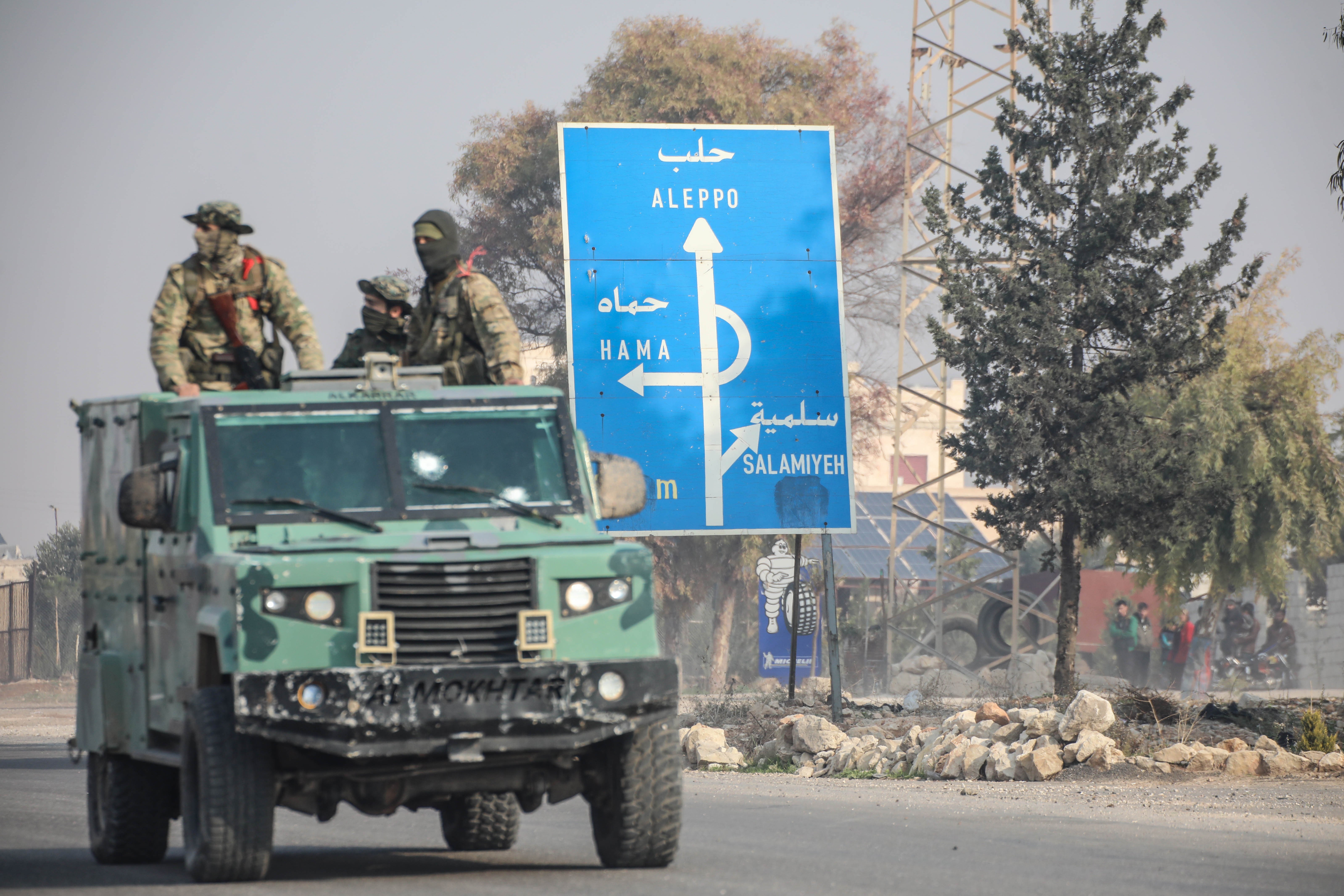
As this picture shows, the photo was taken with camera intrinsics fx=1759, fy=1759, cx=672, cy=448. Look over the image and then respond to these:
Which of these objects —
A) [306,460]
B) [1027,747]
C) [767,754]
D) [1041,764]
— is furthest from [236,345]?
[767,754]

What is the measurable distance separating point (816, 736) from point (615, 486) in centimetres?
1013

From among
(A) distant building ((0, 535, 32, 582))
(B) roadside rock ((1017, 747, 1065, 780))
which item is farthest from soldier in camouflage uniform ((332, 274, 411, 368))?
(A) distant building ((0, 535, 32, 582))

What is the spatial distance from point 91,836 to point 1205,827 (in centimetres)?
654

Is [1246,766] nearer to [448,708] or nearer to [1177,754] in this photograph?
[1177,754]

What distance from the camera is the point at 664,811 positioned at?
758 centimetres

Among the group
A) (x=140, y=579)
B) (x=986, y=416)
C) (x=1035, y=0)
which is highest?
(x=1035, y=0)

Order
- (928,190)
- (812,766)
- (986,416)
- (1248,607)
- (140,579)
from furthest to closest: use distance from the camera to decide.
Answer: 1. (1248,607)
2. (986,416)
3. (928,190)
4. (812,766)
5. (140,579)

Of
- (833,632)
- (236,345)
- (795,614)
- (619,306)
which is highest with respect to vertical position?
(619,306)

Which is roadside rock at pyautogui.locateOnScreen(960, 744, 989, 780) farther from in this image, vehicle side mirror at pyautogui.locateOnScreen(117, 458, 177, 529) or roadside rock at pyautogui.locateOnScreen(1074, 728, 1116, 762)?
vehicle side mirror at pyautogui.locateOnScreen(117, 458, 177, 529)

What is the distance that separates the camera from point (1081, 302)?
1028 inches

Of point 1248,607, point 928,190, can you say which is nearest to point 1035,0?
point 928,190

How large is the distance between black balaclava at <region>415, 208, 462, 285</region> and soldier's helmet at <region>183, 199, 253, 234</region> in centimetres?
93

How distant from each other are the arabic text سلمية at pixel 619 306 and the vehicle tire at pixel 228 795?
11.2 metres

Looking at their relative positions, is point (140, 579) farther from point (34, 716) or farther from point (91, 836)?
point (34, 716)
